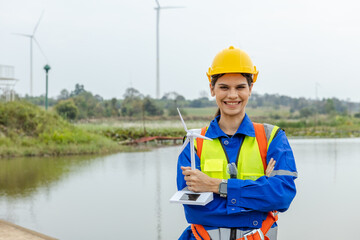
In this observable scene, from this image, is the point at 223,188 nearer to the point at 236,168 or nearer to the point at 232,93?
the point at 236,168

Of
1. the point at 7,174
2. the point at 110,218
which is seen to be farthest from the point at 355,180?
the point at 7,174

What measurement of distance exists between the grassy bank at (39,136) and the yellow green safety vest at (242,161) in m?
13.5

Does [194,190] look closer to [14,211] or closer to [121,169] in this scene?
[14,211]

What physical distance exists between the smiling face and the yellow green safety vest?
0.16 m

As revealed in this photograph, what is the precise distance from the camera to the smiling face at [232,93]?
208cm

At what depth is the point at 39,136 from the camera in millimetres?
16328

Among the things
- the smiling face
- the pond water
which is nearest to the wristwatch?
the smiling face

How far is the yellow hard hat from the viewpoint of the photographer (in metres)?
2.05

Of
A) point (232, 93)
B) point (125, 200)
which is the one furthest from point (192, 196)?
point (125, 200)

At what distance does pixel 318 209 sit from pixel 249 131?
17.8 feet

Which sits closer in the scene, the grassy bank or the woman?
the woman

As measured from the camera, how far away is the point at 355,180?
993 centimetres

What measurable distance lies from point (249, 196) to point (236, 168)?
144 millimetres

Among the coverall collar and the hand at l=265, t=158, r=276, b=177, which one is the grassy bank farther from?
the hand at l=265, t=158, r=276, b=177
